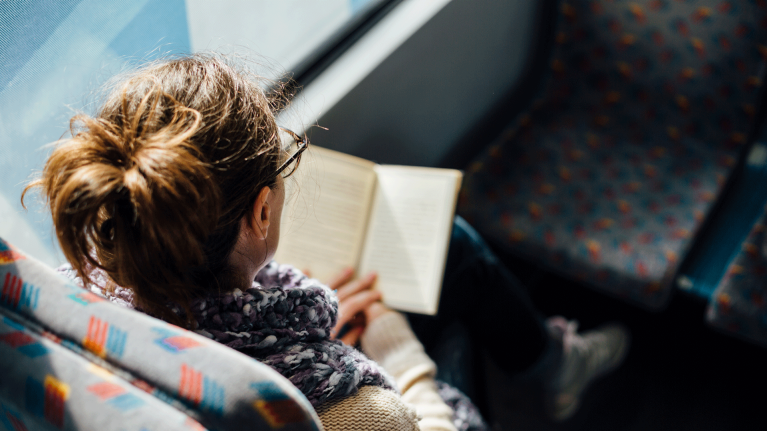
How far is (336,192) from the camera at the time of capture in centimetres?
96

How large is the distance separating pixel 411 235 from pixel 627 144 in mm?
700

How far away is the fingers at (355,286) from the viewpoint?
917 millimetres

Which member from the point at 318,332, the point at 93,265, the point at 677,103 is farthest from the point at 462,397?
the point at 677,103

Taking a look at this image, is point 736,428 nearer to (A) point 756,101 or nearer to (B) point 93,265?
(A) point 756,101

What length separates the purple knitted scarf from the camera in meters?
0.52

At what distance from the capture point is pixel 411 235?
3.13ft

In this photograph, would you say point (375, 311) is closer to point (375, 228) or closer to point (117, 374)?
point (375, 228)

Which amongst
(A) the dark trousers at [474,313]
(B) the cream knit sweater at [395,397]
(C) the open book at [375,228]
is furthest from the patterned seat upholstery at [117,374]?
(A) the dark trousers at [474,313]

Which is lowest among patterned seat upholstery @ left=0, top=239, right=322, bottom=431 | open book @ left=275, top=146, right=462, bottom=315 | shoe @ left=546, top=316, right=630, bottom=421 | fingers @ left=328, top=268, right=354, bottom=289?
shoe @ left=546, top=316, right=630, bottom=421

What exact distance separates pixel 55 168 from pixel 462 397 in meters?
0.68

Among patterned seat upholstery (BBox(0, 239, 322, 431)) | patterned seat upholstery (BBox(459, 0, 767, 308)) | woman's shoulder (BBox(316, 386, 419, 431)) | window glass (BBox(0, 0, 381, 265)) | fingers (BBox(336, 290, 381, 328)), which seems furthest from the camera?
patterned seat upholstery (BBox(459, 0, 767, 308))

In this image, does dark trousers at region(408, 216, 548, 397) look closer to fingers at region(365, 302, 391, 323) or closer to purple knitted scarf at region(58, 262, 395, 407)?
fingers at region(365, 302, 391, 323)

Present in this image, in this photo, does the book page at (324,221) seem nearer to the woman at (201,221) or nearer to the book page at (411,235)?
the book page at (411,235)

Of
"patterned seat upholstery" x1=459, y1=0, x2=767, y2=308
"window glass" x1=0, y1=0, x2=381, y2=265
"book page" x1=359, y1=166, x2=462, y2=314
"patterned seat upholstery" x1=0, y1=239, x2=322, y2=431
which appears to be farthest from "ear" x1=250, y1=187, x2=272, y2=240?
"patterned seat upholstery" x1=459, y1=0, x2=767, y2=308
